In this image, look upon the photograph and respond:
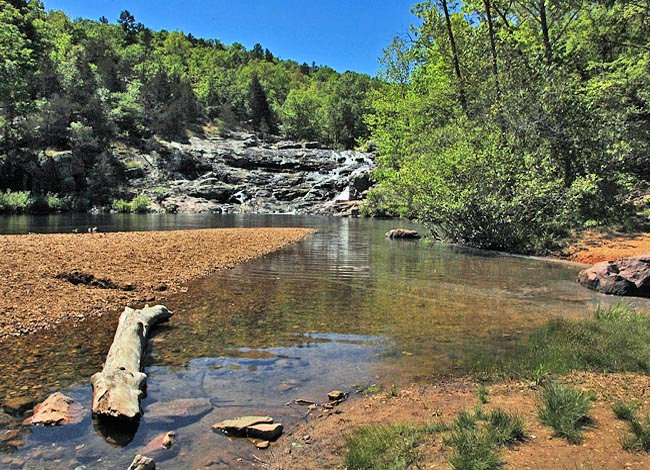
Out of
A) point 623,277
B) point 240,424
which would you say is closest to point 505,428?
point 240,424

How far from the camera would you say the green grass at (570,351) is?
17.8ft

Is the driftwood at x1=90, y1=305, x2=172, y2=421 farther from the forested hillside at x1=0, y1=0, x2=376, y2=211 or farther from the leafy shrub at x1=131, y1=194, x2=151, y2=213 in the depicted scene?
the leafy shrub at x1=131, y1=194, x2=151, y2=213

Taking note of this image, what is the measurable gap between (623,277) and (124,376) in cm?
1116

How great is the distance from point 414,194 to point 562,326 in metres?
15.5

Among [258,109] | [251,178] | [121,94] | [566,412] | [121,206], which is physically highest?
[258,109]

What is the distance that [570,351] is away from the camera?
19.4 ft

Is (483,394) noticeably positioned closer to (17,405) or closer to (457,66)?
(17,405)

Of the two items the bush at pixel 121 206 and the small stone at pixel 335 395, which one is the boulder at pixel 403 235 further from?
the bush at pixel 121 206

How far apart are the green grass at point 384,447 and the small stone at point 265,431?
71 centimetres

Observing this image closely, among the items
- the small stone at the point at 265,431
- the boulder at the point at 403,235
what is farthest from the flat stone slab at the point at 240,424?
the boulder at the point at 403,235

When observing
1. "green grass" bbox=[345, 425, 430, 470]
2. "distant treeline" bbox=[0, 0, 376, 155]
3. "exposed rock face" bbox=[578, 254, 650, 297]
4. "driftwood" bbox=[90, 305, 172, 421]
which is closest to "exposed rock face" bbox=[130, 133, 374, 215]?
"distant treeline" bbox=[0, 0, 376, 155]

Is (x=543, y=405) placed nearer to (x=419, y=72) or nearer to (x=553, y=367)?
(x=553, y=367)

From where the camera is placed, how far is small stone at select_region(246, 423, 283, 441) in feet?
13.3

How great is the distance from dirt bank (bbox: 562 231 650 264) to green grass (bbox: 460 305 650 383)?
10.4 meters
